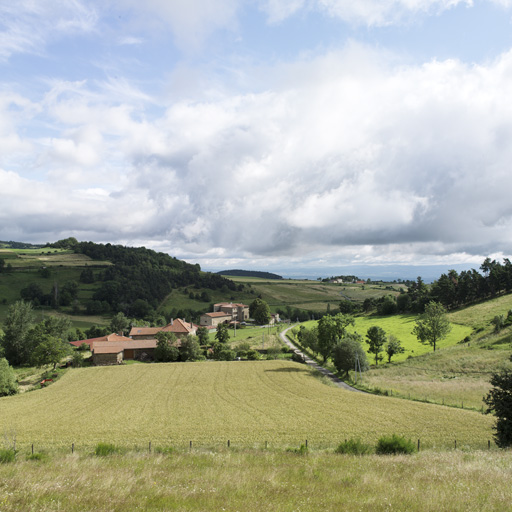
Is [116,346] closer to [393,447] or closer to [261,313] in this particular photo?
[393,447]

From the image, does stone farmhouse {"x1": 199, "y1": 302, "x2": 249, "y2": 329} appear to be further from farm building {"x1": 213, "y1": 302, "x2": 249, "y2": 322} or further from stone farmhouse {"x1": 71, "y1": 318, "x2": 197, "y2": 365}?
stone farmhouse {"x1": 71, "y1": 318, "x2": 197, "y2": 365}

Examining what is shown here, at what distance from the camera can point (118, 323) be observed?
4537 inches

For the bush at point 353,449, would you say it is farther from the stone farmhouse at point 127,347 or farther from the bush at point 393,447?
the stone farmhouse at point 127,347

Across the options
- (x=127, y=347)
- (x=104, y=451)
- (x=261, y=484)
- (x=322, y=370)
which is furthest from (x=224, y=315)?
(x=261, y=484)

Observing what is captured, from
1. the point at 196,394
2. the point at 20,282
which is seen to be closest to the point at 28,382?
Result: the point at 196,394

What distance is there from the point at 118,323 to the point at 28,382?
168 ft

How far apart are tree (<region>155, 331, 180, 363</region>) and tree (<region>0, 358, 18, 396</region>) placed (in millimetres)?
29547

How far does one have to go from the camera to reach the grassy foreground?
407 inches

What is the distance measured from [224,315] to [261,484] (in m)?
138

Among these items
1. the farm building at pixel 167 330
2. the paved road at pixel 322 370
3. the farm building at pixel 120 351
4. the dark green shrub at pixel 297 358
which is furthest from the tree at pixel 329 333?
the farm building at pixel 120 351

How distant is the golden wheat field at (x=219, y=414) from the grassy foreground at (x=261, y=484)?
33.5 feet

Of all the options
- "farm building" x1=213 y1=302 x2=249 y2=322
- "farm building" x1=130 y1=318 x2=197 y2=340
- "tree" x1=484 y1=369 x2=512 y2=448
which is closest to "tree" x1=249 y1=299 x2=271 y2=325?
"farm building" x1=213 y1=302 x2=249 y2=322

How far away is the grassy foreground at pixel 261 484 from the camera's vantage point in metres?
10.3

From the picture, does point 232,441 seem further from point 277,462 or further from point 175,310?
point 175,310
